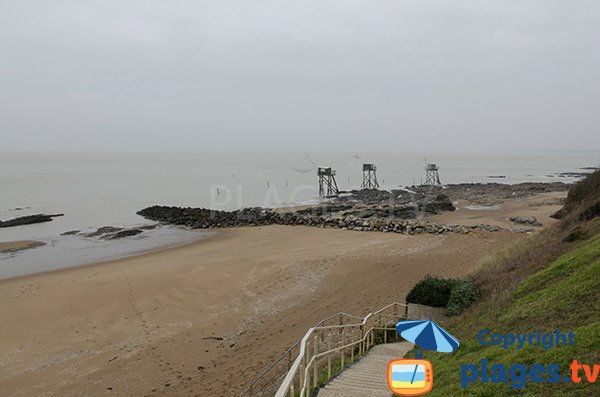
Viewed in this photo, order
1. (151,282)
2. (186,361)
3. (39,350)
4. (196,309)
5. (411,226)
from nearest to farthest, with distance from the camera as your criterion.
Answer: (186,361), (39,350), (196,309), (151,282), (411,226)

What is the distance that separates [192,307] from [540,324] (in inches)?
492

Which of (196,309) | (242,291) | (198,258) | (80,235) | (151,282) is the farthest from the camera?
(80,235)

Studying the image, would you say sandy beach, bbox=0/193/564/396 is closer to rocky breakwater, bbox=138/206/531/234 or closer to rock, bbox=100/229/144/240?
rocky breakwater, bbox=138/206/531/234

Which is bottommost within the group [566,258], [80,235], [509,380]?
[80,235]

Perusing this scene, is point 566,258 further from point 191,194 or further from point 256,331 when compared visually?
point 191,194

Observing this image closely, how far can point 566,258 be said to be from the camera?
10.5 m

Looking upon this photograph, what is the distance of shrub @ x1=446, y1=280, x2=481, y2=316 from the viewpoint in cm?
Answer: 1206

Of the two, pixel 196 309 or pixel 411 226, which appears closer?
pixel 196 309

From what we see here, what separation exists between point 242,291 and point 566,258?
12152mm

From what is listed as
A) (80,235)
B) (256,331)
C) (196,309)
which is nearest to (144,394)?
(256,331)

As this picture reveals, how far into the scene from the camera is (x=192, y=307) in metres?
16.6

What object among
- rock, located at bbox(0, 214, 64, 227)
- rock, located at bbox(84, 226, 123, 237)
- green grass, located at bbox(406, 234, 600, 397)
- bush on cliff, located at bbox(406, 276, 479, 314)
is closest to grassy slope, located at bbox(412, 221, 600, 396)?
green grass, located at bbox(406, 234, 600, 397)

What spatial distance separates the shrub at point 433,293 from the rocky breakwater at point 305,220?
18.2 m

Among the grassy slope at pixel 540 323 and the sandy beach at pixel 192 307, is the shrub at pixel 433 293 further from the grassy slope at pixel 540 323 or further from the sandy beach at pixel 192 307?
the sandy beach at pixel 192 307
